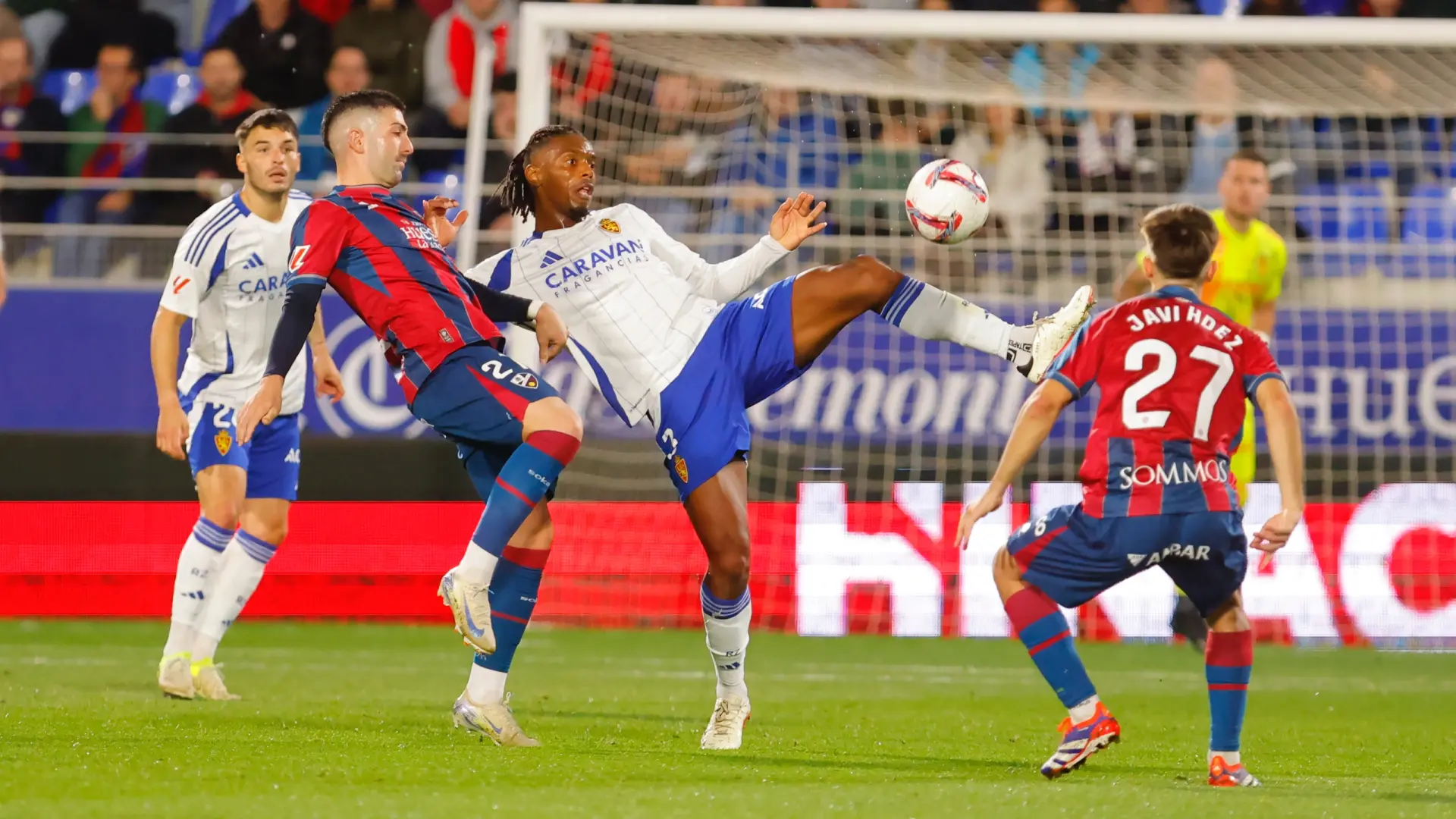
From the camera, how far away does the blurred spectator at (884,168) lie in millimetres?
11250

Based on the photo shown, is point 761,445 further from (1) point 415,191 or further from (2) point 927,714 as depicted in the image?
(2) point 927,714

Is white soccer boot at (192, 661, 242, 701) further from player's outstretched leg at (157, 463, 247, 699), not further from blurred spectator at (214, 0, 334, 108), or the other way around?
blurred spectator at (214, 0, 334, 108)

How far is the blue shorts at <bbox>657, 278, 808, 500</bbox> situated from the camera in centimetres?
577

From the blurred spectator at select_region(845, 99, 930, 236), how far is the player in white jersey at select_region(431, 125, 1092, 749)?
507 cm

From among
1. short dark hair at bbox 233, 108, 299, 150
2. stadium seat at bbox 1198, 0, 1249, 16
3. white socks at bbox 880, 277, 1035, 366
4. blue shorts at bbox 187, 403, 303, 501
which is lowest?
blue shorts at bbox 187, 403, 303, 501

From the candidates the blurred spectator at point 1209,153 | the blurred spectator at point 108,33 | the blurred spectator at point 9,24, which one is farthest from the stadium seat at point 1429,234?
the blurred spectator at point 9,24

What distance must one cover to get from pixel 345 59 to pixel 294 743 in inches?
338

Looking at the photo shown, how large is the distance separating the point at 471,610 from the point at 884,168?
23.0 feet

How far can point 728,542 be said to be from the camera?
573 centimetres

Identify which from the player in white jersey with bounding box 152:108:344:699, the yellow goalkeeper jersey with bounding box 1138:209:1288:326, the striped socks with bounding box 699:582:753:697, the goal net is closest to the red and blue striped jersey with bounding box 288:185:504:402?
the striped socks with bounding box 699:582:753:697

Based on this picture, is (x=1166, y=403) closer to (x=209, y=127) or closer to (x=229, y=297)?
(x=229, y=297)

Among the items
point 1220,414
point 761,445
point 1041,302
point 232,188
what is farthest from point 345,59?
point 1220,414

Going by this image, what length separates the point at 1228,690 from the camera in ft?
16.0

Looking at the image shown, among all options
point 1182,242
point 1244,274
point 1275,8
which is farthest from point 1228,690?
point 1275,8
